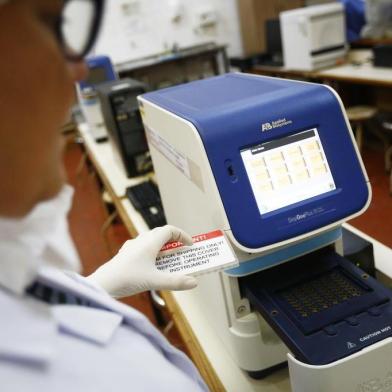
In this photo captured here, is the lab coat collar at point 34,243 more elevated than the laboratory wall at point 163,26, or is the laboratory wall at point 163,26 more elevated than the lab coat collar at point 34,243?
the lab coat collar at point 34,243

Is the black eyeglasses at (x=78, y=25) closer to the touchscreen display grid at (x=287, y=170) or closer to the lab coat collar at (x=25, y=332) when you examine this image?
the lab coat collar at (x=25, y=332)

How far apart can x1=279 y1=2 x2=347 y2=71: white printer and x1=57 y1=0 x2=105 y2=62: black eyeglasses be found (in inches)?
140

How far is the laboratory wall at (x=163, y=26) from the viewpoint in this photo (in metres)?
5.69

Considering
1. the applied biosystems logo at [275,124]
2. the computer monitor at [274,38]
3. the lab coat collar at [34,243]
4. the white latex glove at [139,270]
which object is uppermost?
the lab coat collar at [34,243]

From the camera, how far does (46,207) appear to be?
460 mm

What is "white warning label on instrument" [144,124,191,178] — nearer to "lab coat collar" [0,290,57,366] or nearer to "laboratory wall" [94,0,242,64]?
"lab coat collar" [0,290,57,366]

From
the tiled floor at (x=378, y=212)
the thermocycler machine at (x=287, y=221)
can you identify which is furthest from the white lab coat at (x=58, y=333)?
the tiled floor at (x=378, y=212)

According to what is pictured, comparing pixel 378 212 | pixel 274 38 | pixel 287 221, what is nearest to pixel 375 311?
pixel 287 221

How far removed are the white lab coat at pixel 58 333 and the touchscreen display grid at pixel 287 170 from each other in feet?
1.11

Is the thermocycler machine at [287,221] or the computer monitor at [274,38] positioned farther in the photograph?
the computer monitor at [274,38]

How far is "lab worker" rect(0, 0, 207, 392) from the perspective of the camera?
384 mm

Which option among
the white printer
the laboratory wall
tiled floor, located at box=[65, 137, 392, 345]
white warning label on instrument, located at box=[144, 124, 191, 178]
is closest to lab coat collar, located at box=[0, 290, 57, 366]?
white warning label on instrument, located at box=[144, 124, 191, 178]

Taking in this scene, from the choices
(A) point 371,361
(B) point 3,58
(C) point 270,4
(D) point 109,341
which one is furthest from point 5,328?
(C) point 270,4

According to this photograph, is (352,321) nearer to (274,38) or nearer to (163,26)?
(274,38)
